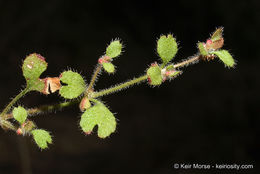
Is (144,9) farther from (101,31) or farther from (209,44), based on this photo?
(209,44)

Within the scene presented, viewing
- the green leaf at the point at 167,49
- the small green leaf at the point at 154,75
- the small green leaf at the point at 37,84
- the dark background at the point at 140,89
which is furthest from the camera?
the dark background at the point at 140,89

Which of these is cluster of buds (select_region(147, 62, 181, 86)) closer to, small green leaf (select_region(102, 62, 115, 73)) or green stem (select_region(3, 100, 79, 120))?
small green leaf (select_region(102, 62, 115, 73))

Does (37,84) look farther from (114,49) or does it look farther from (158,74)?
(158,74)

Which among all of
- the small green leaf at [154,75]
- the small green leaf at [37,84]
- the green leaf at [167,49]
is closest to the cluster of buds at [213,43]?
the green leaf at [167,49]

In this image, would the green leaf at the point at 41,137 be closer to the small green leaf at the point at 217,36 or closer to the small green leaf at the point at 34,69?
the small green leaf at the point at 34,69

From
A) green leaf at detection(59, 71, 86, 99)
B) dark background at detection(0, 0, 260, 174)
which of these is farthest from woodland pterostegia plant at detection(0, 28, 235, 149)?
dark background at detection(0, 0, 260, 174)

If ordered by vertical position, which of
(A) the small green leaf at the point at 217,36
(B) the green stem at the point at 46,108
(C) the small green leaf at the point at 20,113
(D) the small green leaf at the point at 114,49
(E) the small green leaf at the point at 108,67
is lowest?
(C) the small green leaf at the point at 20,113

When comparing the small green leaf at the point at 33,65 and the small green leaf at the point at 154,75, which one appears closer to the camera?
the small green leaf at the point at 154,75
